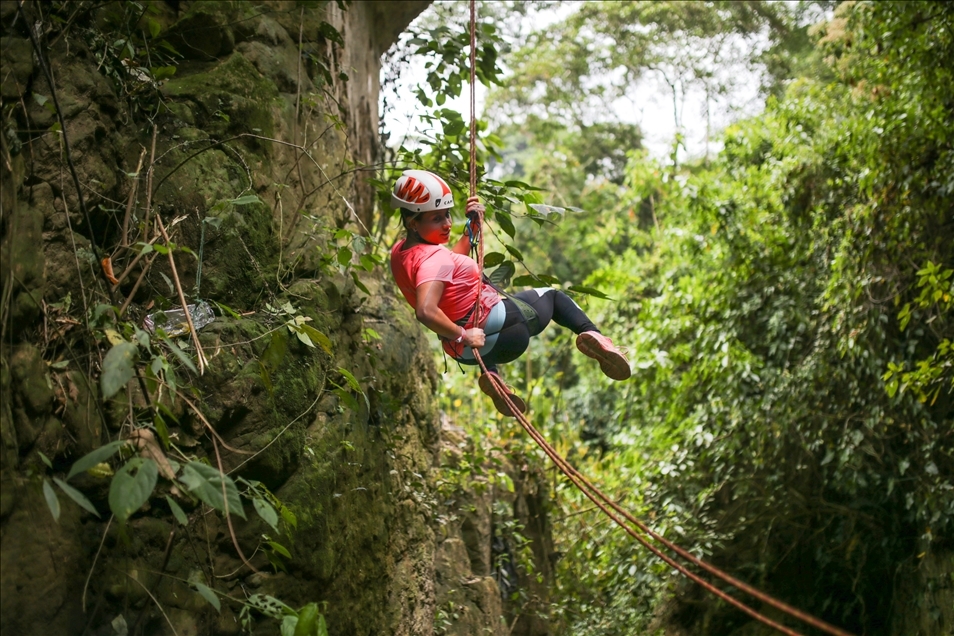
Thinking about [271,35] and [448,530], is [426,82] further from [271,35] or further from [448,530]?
[448,530]

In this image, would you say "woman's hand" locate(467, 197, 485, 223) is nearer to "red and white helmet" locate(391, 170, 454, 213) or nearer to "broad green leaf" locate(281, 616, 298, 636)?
"red and white helmet" locate(391, 170, 454, 213)

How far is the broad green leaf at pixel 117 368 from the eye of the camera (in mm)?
1957

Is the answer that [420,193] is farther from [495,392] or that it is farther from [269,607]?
[269,607]

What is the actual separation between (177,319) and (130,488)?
101 cm

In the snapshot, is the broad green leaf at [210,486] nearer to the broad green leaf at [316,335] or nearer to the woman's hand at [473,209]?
the broad green leaf at [316,335]

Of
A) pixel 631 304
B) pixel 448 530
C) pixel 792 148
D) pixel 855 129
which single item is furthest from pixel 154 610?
pixel 631 304

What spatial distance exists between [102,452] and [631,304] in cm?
736

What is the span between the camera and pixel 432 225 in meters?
3.36

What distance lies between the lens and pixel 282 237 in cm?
348

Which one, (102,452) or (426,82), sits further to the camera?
(426,82)

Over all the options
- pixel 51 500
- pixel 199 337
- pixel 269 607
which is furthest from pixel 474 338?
pixel 51 500

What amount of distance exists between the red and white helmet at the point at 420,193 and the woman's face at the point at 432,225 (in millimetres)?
36

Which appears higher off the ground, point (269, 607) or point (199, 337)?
point (199, 337)

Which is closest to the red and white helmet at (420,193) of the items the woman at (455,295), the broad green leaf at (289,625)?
the woman at (455,295)
